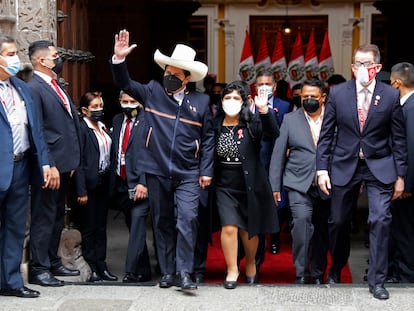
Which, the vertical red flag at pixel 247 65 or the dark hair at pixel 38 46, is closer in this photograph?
the dark hair at pixel 38 46

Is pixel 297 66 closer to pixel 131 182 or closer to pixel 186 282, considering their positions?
pixel 131 182

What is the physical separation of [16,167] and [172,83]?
1341mm

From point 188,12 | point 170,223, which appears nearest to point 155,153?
point 170,223

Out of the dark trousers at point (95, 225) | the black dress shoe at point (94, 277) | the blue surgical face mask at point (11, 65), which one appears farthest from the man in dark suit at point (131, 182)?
the blue surgical face mask at point (11, 65)

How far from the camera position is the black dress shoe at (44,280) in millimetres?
6238

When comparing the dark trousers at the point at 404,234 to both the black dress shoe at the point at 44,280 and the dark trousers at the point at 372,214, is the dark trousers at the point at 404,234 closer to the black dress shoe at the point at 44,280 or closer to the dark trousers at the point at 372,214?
the dark trousers at the point at 372,214

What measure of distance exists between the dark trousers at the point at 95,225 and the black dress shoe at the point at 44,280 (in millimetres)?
894

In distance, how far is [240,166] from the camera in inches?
250

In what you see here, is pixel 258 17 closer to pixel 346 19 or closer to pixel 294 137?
pixel 346 19

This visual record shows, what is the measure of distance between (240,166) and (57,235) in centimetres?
168

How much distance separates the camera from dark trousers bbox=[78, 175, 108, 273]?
23.5 ft

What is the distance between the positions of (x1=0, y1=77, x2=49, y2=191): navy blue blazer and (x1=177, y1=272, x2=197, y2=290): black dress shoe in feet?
4.32

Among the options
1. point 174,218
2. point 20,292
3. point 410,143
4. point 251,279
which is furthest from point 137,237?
point 410,143

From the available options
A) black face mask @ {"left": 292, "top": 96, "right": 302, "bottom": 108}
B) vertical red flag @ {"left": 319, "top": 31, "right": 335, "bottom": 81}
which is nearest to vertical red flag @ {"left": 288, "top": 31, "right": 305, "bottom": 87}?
A: vertical red flag @ {"left": 319, "top": 31, "right": 335, "bottom": 81}
